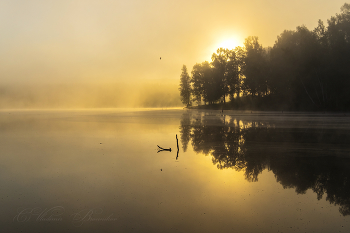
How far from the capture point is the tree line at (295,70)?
190 ft

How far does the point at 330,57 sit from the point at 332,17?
406 inches

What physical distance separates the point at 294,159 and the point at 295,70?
5467cm

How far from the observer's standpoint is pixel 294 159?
16.1 m

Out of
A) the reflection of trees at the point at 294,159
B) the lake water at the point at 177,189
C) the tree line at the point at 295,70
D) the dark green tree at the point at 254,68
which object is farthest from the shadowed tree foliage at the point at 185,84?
the lake water at the point at 177,189

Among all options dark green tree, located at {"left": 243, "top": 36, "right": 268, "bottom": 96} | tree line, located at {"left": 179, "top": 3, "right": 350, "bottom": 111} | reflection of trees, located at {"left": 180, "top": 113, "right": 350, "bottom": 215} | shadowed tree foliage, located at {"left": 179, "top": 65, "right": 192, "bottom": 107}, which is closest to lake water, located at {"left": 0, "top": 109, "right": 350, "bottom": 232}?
reflection of trees, located at {"left": 180, "top": 113, "right": 350, "bottom": 215}

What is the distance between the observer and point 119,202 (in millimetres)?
9711

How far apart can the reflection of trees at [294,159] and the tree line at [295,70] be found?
40.1 m

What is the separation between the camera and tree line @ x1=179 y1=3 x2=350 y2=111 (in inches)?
2279

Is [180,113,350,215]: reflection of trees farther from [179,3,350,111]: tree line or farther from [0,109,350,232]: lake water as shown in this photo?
[179,3,350,111]: tree line

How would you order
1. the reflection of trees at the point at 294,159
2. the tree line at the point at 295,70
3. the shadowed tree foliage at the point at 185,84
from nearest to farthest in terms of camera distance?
the reflection of trees at the point at 294,159
the tree line at the point at 295,70
the shadowed tree foliage at the point at 185,84

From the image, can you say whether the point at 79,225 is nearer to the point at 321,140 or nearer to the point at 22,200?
the point at 22,200

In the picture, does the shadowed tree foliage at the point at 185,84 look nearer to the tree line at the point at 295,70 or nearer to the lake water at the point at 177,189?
the tree line at the point at 295,70

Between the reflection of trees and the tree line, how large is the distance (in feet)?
132

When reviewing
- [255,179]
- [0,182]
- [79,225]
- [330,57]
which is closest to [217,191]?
[255,179]
